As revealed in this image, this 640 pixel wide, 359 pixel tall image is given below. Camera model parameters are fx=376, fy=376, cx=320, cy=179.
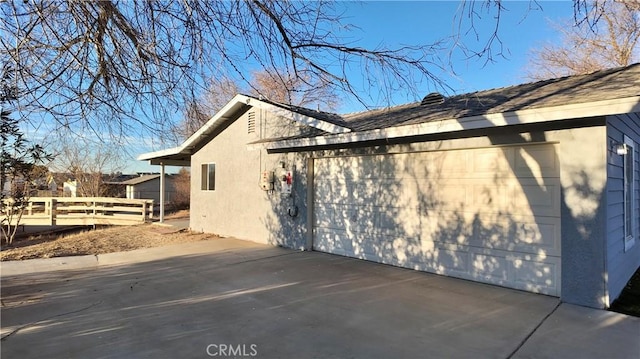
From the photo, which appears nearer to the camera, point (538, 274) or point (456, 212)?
point (538, 274)

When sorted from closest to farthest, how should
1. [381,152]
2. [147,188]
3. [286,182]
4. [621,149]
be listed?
[621,149], [381,152], [286,182], [147,188]

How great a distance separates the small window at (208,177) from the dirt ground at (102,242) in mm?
1587

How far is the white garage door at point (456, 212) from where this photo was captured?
5594mm

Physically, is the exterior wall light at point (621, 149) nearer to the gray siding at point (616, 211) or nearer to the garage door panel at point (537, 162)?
the gray siding at point (616, 211)

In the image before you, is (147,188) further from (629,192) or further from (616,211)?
(616,211)

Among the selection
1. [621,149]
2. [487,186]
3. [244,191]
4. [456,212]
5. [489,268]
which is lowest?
[489,268]

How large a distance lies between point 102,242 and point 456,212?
929cm

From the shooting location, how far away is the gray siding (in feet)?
16.7

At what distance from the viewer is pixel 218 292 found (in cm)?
561

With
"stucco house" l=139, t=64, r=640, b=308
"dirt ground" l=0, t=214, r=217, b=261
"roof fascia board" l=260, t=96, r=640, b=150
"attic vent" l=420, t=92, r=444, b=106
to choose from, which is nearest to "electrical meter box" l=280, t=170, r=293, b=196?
"stucco house" l=139, t=64, r=640, b=308

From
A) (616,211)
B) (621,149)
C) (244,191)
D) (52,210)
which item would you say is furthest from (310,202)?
(52,210)

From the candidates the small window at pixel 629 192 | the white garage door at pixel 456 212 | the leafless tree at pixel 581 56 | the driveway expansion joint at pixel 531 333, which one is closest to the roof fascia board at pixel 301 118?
the white garage door at pixel 456 212

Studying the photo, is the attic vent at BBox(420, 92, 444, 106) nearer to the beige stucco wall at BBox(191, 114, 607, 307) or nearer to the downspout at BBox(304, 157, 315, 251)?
the beige stucco wall at BBox(191, 114, 607, 307)

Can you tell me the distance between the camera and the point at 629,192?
6188 millimetres
